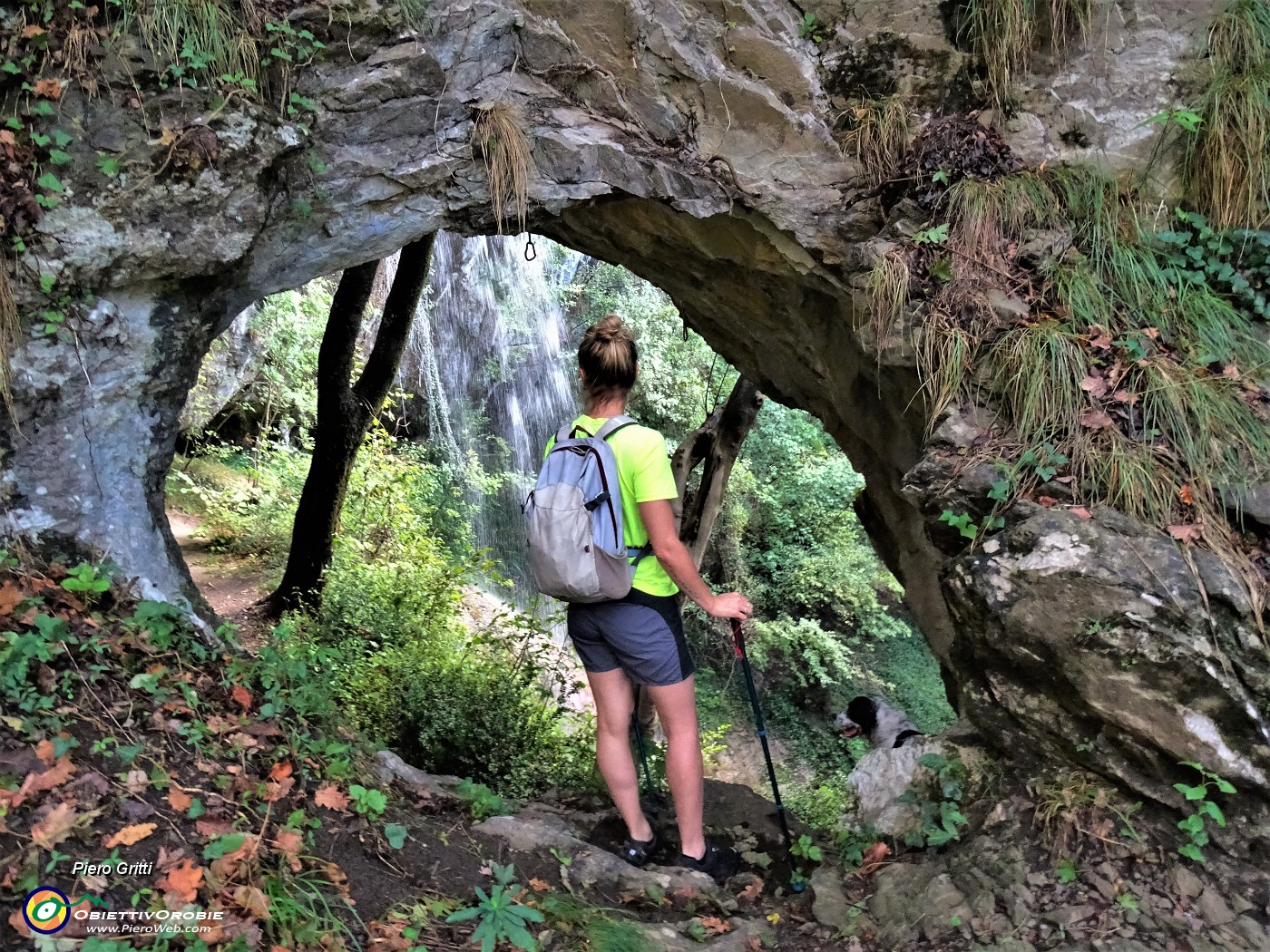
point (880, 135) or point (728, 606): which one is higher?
point (880, 135)

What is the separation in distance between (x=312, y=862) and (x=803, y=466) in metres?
11.2

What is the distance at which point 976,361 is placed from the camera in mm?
3396

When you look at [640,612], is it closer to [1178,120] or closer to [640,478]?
[640,478]

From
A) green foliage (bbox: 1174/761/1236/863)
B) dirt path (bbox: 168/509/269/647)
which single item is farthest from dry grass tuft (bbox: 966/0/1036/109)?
dirt path (bbox: 168/509/269/647)

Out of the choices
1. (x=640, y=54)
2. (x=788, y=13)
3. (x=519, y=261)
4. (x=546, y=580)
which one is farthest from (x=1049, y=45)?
(x=519, y=261)

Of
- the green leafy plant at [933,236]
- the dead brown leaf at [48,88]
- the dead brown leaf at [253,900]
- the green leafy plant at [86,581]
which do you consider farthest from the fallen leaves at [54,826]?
the green leafy plant at [933,236]

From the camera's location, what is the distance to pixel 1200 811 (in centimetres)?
263

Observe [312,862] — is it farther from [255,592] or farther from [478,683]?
[255,592]

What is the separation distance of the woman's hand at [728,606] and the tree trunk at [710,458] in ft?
10.9

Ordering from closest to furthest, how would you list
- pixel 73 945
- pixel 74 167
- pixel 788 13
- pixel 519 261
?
1. pixel 73 945
2. pixel 74 167
3. pixel 788 13
4. pixel 519 261

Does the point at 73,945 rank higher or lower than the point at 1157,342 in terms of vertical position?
lower

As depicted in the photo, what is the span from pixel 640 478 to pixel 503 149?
201 cm

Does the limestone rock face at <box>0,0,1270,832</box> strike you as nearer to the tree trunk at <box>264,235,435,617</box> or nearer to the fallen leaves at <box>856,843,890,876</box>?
the fallen leaves at <box>856,843,890,876</box>

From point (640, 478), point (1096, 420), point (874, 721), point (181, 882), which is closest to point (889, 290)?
point (1096, 420)
